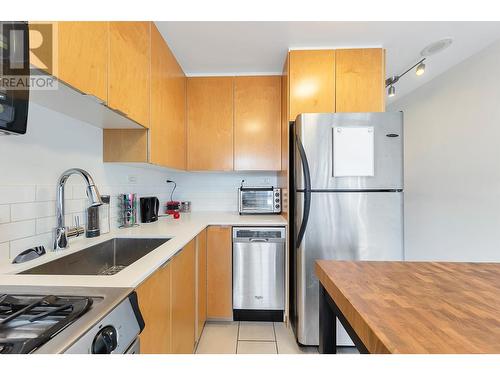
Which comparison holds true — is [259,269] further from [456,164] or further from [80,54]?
[456,164]

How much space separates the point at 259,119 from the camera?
7.52 feet

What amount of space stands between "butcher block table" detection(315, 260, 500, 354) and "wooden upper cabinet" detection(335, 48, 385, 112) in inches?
55.7

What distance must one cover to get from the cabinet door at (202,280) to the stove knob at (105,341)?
113 cm

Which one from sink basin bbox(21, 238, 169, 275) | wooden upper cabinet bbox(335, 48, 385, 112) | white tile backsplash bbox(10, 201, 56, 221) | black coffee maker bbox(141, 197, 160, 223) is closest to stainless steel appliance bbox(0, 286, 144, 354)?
sink basin bbox(21, 238, 169, 275)

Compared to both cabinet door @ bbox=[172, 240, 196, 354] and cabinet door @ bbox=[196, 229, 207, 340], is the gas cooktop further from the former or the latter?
cabinet door @ bbox=[196, 229, 207, 340]

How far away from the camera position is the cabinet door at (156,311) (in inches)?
33.2

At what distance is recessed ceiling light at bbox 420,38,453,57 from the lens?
1812 millimetres

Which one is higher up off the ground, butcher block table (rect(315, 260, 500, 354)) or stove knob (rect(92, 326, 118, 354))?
butcher block table (rect(315, 260, 500, 354))

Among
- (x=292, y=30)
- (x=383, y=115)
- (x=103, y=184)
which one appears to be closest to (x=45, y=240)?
(x=103, y=184)

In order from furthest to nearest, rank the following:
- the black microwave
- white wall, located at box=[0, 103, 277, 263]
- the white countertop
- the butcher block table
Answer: white wall, located at box=[0, 103, 277, 263], the white countertop, the black microwave, the butcher block table

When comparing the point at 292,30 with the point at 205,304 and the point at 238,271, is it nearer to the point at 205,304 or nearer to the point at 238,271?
the point at 238,271

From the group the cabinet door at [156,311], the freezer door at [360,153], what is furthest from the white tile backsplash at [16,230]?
the freezer door at [360,153]

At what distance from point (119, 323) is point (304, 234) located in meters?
1.28
